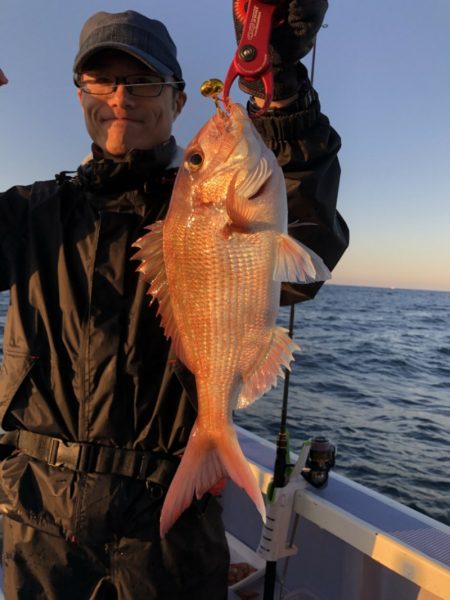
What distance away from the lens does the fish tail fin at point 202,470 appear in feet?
5.18

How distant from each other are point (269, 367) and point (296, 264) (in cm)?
35

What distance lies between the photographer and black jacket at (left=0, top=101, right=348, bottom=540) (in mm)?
1913

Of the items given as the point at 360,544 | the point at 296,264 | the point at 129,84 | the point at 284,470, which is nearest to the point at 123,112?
the point at 129,84

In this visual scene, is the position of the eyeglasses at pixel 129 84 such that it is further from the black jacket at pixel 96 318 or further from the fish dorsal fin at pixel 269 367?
the fish dorsal fin at pixel 269 367

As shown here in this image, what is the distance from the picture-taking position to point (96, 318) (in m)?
2.01

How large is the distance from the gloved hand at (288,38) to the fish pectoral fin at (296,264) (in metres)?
0.59

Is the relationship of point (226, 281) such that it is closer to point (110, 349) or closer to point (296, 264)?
point (296, 264)

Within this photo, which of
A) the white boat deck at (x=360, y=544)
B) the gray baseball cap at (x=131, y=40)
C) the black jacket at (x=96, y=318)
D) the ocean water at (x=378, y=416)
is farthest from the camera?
the ocean water at (x=378, y=416)

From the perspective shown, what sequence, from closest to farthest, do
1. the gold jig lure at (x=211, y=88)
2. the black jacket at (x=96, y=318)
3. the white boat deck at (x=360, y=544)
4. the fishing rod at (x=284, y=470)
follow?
1. the gold jig lure at (x=211, y=88)
2. the black jacket at (x=96, y=318)
3. the white boat deck at (x=360, y=544)
4. the fishing rod at (x=284, y=470)

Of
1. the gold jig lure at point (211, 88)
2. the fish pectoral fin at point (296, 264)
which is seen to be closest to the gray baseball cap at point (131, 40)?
the gold jig lure at point (211, 88)

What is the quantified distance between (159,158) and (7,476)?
1464 mm

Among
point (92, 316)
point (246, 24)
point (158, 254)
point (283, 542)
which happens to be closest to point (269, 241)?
point (158, 254)

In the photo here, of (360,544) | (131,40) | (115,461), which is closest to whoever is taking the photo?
(115,461)

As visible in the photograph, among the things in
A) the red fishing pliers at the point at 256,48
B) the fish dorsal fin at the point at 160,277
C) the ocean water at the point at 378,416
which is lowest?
the ocean water at the point at 378,416
